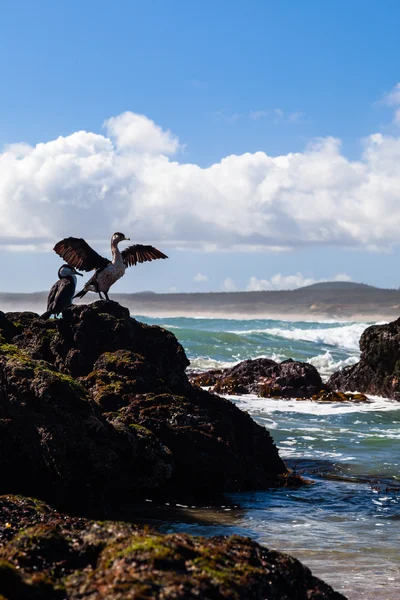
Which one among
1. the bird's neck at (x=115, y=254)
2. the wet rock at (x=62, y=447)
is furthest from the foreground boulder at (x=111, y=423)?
the bird's neck at (x=115, y=254)

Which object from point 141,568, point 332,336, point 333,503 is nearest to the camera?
point 141,568

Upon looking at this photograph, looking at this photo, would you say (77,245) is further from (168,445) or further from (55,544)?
(55,544)

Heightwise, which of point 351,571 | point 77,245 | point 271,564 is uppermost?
point 77,245

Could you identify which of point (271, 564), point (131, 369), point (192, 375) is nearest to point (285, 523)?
point (131, 369)

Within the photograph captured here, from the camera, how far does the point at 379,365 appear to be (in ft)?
67.5

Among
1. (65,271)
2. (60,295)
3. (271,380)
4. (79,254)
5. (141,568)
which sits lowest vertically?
(141,568)

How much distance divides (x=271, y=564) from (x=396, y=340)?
1655 cm

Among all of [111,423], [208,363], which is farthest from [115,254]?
[208,363]

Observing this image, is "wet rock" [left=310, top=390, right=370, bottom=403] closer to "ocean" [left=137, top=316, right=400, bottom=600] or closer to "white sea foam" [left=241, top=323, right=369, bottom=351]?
"ocean" [left=137, top=316, right=400, bottom=600]

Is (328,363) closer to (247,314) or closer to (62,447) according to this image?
(62,447)

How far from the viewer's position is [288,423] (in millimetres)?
15680

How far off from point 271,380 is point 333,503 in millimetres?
11828

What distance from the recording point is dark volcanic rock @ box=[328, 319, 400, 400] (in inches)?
784

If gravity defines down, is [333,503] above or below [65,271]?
below
